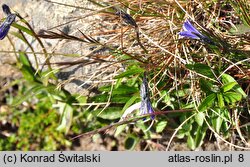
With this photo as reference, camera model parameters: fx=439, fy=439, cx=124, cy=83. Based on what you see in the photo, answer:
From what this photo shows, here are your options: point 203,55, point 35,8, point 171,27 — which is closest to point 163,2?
point 171,27

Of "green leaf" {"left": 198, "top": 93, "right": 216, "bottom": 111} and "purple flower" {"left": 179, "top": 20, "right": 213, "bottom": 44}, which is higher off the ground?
"purple flower" {"left": 179, "top": 20, "right": 213, "bottom": 44}

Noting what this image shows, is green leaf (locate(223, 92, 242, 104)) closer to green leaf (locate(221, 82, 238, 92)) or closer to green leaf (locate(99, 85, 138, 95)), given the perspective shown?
green leaf (locate(221, 82, 238, 92))

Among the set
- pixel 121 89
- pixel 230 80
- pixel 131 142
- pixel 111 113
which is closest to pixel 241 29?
pixel 230 80

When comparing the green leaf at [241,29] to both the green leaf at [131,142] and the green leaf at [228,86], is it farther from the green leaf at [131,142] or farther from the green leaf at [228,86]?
the green leaf at [131,142]

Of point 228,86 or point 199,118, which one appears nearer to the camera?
point 228,86

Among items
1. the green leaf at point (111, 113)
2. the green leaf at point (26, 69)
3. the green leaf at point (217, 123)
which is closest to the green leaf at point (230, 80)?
the green leaf at point (217, 123)

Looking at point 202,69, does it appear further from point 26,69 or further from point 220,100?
point 26,69

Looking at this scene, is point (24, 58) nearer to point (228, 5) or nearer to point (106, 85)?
point (106, 85)

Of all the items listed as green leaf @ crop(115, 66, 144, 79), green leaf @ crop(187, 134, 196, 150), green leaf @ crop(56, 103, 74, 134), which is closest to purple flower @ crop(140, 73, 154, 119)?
green leaf @ crop(115, 66, 144, 79)
